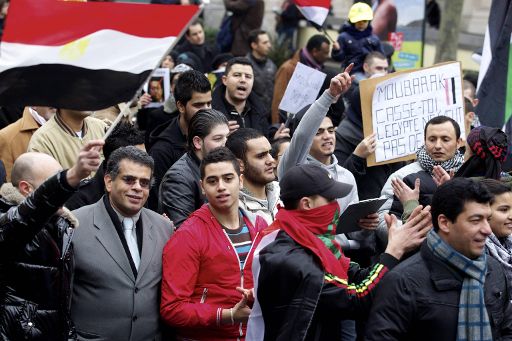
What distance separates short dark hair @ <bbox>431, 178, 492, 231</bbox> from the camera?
223 inches

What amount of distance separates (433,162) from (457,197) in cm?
235

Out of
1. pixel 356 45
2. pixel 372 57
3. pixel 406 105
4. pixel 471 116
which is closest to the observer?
pixel 406 105

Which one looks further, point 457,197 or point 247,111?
point 247,111

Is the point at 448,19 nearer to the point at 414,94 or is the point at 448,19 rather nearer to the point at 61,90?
the point at 414,94

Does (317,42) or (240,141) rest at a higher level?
(317,42)

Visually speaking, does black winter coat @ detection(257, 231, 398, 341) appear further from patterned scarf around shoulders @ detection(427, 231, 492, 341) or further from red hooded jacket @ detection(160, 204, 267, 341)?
red hooded jacket @ detection(160, 204, 267, 341)

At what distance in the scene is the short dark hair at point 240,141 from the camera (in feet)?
24.3

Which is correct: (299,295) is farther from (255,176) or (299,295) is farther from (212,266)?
(255,176)

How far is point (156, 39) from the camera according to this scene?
6133mm

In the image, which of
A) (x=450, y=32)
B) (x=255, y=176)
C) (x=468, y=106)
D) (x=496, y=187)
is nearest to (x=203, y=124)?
(x=255, y=176)

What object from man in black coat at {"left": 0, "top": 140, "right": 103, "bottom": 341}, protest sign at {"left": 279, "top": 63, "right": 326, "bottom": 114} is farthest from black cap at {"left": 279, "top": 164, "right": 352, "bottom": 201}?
protest sign at {"left": 279, "top": 63, "right": 326, "bottom": 114}

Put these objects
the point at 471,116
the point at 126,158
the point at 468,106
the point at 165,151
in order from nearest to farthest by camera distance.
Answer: the point at 126,158 → the point at 165,151 → the point at 471,116 → the point at 468,106

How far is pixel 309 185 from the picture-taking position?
5.77 metres

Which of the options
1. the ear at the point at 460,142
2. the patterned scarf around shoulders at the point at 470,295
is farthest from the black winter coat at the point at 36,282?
the ear at the point at 460,142
